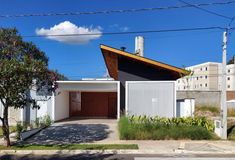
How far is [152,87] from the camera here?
811 inches

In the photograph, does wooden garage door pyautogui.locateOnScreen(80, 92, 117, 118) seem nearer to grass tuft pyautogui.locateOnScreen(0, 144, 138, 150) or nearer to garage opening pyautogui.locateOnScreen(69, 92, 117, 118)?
garage opening pyautogui.locateOnScreen(69, 92, 117, 118)

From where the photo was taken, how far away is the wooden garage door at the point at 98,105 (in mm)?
31344

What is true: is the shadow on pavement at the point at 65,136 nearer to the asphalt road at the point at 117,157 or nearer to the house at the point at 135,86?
the asphalt road at the point at 117,157

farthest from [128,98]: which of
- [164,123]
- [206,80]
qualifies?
[206,80]

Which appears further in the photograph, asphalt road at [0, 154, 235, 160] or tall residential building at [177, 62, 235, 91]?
tall residential building at [177, 62, 235, 91]

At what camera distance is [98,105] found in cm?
3142

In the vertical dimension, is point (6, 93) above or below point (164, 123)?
above

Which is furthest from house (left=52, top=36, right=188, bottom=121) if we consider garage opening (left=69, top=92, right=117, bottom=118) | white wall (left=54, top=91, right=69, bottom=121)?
garage opening (left=69, top=92, right=117, bottom=118)

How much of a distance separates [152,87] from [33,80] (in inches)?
382

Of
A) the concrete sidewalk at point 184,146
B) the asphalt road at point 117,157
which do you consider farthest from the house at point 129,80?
the asphalt road at point 117,157

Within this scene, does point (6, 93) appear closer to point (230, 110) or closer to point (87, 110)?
point (87, 110)

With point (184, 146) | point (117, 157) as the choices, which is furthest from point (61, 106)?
point (117, 157)

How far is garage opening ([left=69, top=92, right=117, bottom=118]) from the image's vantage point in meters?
31.3

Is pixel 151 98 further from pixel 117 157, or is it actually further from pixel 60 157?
pixel 60 157
